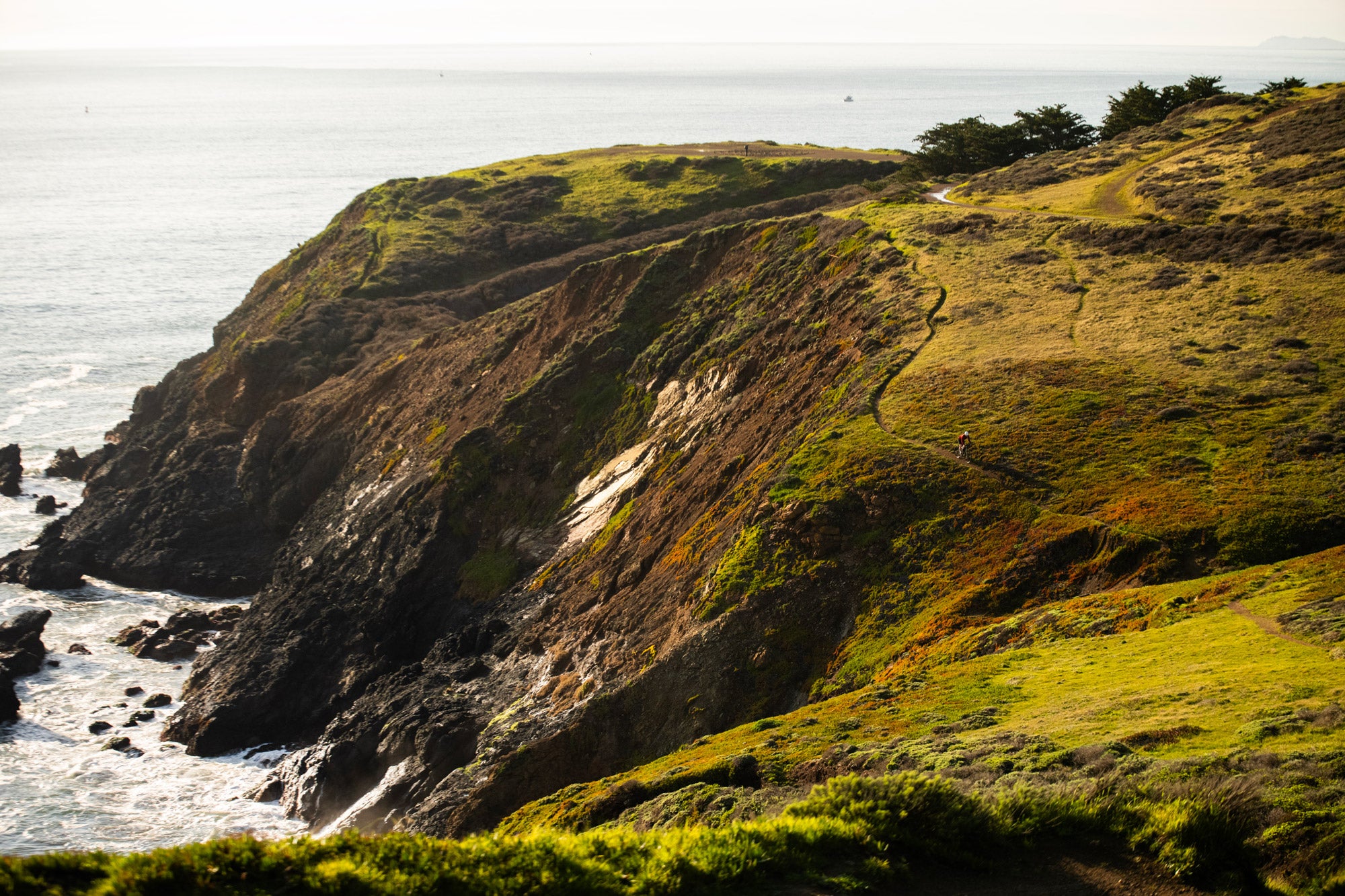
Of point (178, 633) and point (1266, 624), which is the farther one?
point (178, 633)

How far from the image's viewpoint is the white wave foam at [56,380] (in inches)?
3339

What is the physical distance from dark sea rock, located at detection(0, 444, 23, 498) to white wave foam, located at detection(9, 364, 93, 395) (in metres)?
18.6

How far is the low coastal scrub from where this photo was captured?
9.91 m

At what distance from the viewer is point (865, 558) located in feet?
89.0

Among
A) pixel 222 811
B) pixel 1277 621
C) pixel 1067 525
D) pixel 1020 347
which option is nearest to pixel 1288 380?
pixel 1020 347

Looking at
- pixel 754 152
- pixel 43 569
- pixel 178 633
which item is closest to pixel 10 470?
pixel 43 569

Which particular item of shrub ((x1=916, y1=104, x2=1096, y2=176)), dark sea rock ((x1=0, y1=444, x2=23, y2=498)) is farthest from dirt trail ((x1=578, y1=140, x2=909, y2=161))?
dark sea rock ((x1=0, y1=444, x2=23, y2=498))

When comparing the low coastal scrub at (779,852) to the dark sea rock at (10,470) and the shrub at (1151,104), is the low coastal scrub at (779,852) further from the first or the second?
the shrub at (1151,104)

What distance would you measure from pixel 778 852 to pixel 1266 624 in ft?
41.9

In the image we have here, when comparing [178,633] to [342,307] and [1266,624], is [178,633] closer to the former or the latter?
[342,307]

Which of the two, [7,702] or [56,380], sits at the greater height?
[56,380]

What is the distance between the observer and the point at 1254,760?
42.7 ft

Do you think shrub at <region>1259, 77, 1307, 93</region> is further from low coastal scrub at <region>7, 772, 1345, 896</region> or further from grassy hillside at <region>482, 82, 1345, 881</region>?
low coastal scrub at <region>7, 772, 1345, 896</region>

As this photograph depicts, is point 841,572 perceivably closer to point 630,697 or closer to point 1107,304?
point 630,697
